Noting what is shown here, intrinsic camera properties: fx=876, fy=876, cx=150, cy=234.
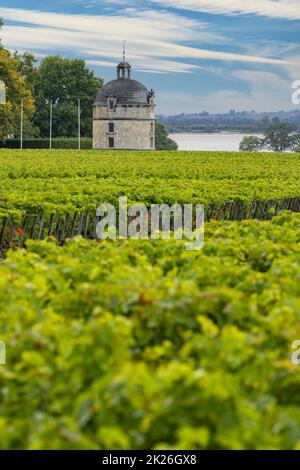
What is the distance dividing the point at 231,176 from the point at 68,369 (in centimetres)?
3200

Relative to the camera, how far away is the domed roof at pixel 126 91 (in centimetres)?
13262

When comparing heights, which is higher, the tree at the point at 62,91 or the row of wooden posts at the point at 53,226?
the tree at the point at 62,91

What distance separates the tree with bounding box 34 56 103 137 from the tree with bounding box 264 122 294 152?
2458 inches

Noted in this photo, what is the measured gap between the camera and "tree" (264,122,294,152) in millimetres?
183125

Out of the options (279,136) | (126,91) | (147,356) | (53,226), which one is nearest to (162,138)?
(279,136)

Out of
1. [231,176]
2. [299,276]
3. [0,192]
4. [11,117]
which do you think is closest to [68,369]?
[299,276]

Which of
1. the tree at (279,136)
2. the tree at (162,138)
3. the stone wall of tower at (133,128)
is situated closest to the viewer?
the stone wall of tower at (133,128)

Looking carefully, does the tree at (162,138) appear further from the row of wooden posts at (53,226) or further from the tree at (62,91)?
the row of wooden posts at (53,226)

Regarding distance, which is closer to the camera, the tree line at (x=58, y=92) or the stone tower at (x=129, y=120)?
the tree line at (x=58, y=92)

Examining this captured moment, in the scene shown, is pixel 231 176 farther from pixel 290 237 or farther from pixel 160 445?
pixel 160 445

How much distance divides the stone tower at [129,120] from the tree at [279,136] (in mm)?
53992

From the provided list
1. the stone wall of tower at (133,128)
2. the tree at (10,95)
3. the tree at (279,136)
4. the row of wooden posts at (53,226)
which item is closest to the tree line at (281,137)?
the tree at (279,136)

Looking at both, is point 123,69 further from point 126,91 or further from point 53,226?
point 53,226

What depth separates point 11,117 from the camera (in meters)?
Answer: 92.9
